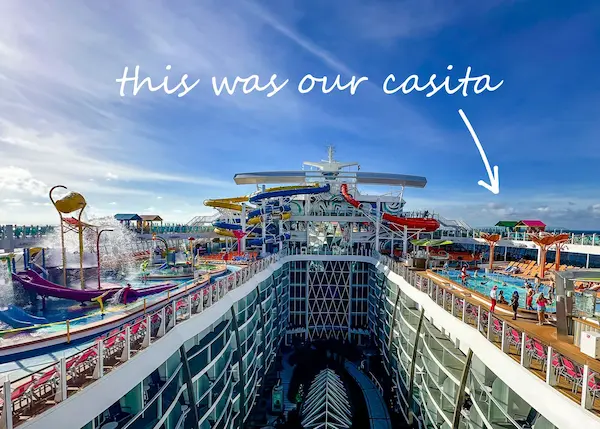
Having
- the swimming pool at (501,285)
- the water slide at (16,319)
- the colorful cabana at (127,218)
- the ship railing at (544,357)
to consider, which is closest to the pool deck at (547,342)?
the ship railing at (544,357)

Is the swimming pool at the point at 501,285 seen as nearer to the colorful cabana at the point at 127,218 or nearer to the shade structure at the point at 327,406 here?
the shade structure at the point at 327,406

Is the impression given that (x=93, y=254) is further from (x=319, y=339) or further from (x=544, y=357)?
(x=544, y=357)

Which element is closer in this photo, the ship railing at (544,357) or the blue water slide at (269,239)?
the ship railing at (544,357)

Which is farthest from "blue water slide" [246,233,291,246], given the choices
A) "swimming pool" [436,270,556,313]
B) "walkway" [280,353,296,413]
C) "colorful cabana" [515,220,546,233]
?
"colorful cabana" [515,220,546,233]

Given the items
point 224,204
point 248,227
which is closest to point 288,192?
point 248,227

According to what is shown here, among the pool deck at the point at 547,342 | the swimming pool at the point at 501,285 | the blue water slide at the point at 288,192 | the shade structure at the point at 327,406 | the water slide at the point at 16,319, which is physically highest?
the blue water slide at the point at 288,192

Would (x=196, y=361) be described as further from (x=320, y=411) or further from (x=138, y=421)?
(x=320, y=411)

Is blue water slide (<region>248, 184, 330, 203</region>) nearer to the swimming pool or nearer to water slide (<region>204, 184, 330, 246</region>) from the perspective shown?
water slide (<region>204, 184, 330, 246</region>)
